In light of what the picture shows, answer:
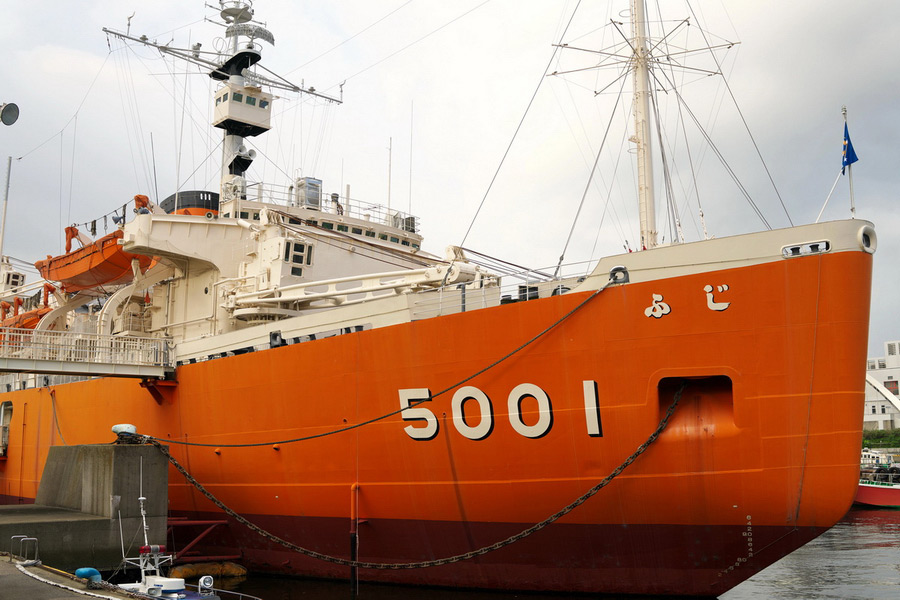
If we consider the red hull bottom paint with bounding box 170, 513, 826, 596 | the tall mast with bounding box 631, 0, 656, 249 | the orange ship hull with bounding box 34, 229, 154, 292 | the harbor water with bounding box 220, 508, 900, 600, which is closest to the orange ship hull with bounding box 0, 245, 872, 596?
the red hull bottom paint with bounding box 170, 513, 826, 596

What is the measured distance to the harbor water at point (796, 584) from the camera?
455 inches

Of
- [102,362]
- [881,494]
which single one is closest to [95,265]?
[102,362]

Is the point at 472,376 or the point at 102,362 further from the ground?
the point at 102,362

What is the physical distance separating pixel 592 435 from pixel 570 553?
5.46 ft

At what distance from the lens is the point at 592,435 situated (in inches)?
401

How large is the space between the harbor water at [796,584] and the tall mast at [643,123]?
230 inches

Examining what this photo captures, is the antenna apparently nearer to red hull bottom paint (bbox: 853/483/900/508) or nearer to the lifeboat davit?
the lifeboat davit

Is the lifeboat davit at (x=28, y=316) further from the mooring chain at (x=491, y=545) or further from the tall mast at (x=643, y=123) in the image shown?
the tall mast at (x=643, y=123)

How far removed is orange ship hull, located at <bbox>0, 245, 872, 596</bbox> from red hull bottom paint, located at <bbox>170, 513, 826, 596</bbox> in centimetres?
2

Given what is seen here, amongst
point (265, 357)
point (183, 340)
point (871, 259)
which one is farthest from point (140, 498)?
point (871, 259)

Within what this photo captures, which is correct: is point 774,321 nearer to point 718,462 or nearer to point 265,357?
point 718,462

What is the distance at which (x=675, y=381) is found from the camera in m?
9.96

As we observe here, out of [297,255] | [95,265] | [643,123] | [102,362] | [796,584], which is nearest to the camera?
[643,123]

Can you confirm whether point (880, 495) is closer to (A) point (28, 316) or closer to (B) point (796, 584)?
(B) point (796, 584)
